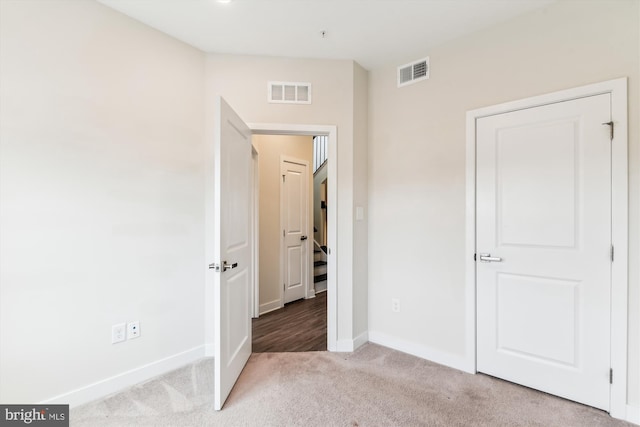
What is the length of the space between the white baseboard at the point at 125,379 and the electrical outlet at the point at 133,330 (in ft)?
0.79

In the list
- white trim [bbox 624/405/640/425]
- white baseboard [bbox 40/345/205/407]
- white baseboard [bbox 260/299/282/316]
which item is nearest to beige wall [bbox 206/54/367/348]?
white baseboard [bbox 40/345/205/407]

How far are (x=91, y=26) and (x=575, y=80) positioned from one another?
3188 mm

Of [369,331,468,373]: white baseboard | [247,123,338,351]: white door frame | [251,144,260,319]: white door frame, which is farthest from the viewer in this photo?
[251,144,260,319]: white door frame

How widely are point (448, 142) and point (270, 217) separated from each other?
92.8 inches

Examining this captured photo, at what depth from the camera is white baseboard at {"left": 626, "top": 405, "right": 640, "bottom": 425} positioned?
Answer: 1715 millimetres

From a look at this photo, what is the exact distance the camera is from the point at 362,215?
9.21ft

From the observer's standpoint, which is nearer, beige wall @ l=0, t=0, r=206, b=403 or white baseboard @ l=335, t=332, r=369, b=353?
beige wall @ l=0, t=0, r=206, b=403

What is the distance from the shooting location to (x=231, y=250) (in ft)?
6.93

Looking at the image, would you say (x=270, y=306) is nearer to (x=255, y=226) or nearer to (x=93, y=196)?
(x=255, y=226)

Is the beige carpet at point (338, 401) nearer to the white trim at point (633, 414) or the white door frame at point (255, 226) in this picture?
the white trim at point (633, 414)

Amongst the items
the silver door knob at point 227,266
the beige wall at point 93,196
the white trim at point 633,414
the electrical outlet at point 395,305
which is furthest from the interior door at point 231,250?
the white trim at point 633,414

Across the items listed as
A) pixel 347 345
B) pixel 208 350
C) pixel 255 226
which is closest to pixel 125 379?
pixel 208 350

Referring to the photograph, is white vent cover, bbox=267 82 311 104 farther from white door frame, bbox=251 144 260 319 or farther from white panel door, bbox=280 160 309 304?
white panel door, bbox=280 160 309 304

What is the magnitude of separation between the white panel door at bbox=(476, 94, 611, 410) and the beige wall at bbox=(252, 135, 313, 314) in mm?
2463
